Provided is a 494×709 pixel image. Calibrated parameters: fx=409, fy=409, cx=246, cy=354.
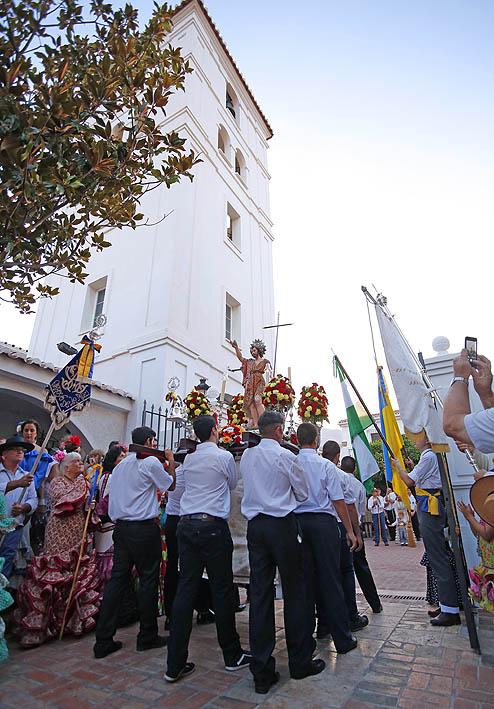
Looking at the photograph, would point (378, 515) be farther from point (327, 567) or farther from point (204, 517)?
point (204, 517)

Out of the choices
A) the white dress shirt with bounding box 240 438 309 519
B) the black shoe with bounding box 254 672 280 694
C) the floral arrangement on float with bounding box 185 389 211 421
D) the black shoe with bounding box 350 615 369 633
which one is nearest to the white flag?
the white dress shirt with bounding box 240 438 309 519

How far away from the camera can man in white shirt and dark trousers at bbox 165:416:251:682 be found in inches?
126

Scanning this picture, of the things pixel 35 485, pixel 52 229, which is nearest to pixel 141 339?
pixel 35 485

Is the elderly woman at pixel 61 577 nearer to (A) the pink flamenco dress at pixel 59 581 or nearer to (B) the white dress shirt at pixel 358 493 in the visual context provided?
(A) the pink flamenco dress at pixel 59 581

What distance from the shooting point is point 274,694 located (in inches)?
112

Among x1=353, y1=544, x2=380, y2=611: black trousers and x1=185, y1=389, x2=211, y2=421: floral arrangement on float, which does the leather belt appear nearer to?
x1=353, y1=544, x2=380, y2=611: black trousers

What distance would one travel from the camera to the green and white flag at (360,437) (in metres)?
6.27

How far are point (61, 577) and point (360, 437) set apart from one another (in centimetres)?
466

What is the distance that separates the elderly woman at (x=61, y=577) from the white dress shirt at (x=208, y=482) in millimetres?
1821

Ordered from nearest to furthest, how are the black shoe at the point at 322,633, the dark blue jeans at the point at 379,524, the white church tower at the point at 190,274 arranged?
the black shoe at the point at 322,633 < the white church tower at the point at 190,274 < the dark blue jeans at the point at 379,524

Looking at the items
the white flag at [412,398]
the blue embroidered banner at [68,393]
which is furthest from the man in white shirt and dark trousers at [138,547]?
the white flag at [412,398]

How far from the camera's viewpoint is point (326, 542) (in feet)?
11.7

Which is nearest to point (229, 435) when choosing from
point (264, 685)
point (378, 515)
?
point (264, 685)

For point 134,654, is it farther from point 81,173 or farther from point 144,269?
point 144,269
